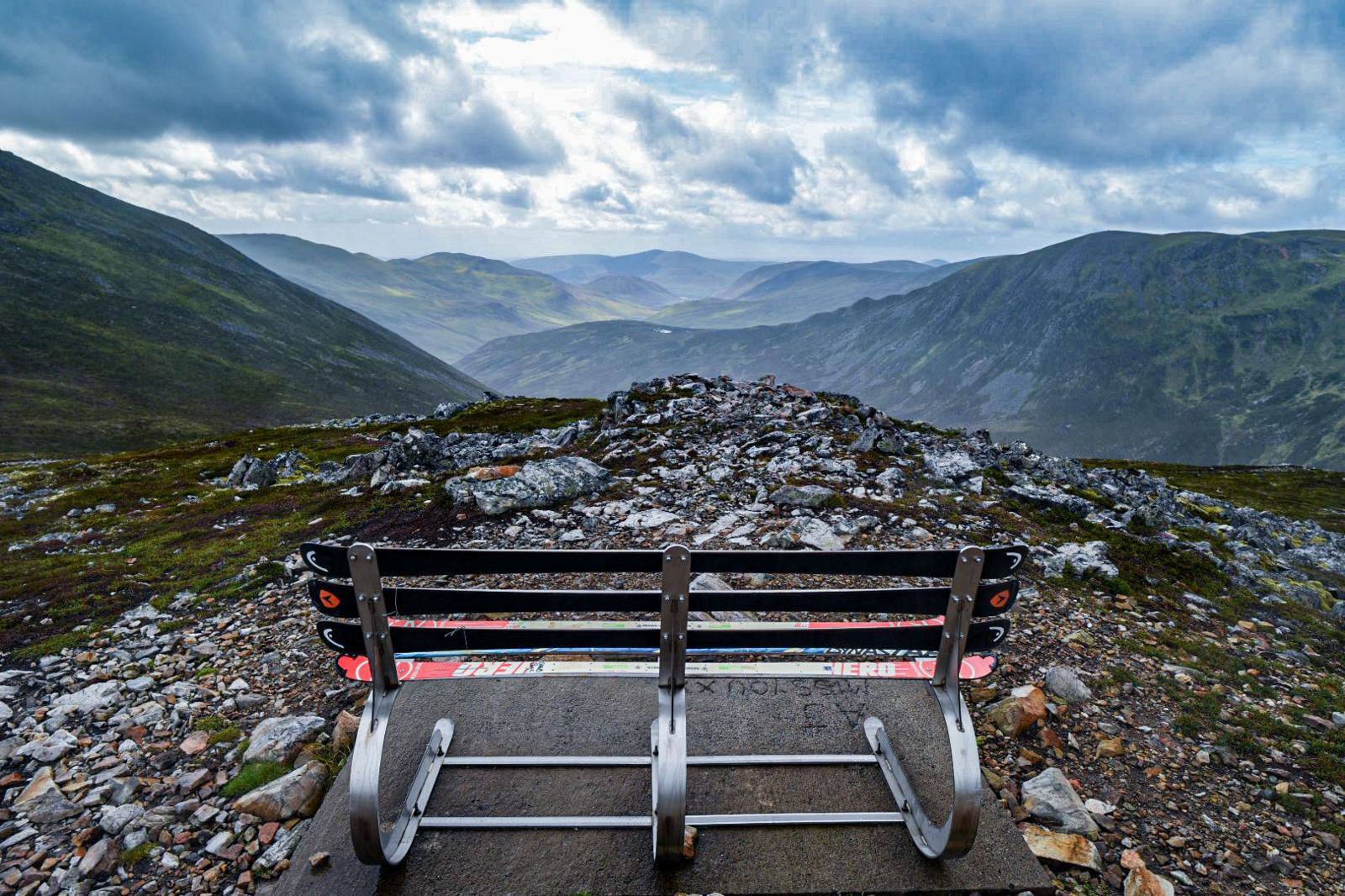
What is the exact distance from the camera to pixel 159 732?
5734mm

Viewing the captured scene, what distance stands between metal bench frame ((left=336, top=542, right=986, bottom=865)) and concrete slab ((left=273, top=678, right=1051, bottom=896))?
95mm

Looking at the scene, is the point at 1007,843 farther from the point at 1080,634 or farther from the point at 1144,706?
the point at 1080,634

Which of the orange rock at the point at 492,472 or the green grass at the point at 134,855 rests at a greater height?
the green grass at the point at 134,855

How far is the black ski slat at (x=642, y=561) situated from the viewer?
144 inches

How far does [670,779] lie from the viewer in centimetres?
381

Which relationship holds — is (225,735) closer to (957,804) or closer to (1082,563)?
(957,804)

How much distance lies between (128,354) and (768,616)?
182138mm

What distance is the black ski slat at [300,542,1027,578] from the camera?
12.0 feet

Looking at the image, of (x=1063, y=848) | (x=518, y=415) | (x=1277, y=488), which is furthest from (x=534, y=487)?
(x=1277, y=488)

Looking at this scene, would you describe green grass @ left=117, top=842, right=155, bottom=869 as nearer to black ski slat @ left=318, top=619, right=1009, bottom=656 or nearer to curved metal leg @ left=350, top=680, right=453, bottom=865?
curved metal leg @ left=350, top=680, right=453, bottom=865

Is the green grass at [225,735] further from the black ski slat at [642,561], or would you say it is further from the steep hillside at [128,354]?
the steep hillside at [128,354]

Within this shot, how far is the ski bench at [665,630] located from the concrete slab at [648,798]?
205mm

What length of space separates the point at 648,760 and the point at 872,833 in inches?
72.3

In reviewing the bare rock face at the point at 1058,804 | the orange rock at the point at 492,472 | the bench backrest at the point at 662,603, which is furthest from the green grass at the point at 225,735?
the orange rock at the point at 492,472
